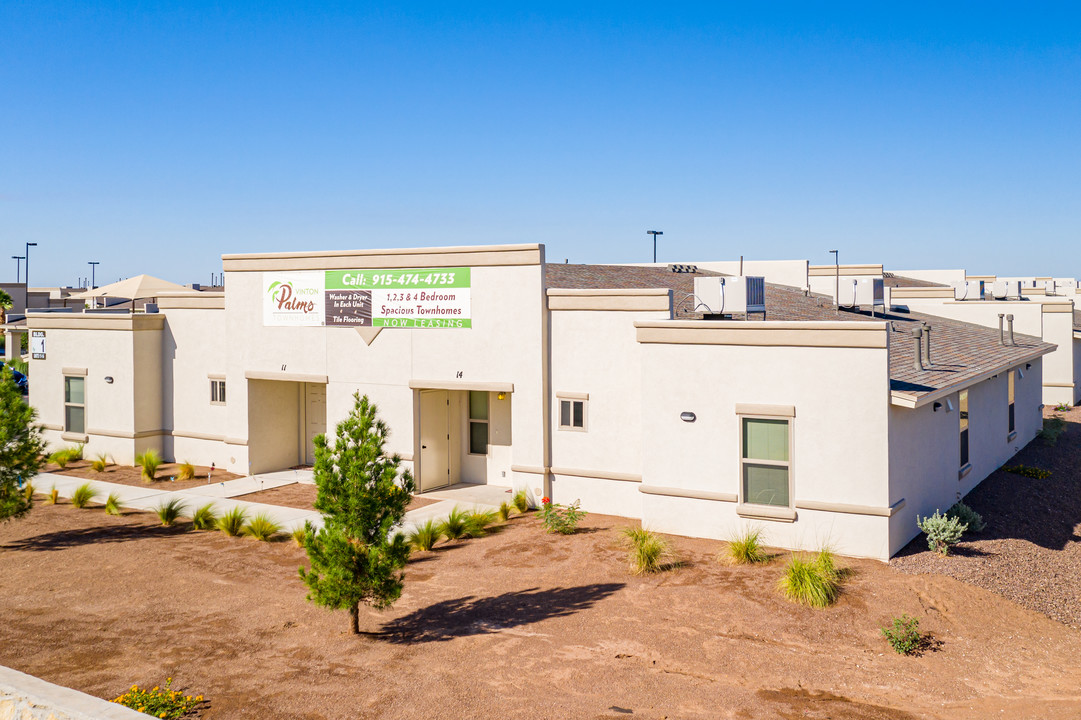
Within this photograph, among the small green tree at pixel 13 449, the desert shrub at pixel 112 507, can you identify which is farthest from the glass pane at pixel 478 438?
Answer: the small green tree at pixel 13 449

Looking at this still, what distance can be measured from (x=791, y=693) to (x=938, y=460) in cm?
808

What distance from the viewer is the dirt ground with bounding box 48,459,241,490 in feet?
71.6

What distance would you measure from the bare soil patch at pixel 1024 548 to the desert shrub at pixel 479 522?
296 inches

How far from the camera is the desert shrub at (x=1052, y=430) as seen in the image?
24328 mm

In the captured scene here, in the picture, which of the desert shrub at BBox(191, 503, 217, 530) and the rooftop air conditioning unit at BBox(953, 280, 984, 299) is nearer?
the desert shrub at BBox(191, 503, 217, 530)

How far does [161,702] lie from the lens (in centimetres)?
896

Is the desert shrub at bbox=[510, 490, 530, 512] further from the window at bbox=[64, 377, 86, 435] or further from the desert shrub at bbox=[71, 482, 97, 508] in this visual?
the window at bbox=[64, 377, 86, 435]

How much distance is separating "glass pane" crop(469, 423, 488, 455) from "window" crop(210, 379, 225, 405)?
294 inches

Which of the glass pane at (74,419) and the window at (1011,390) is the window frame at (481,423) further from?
the window at (1011,390)

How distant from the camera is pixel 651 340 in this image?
1533cm

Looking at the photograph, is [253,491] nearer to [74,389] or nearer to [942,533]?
[74,389]

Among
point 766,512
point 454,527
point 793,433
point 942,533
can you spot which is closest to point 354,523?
point 454,527

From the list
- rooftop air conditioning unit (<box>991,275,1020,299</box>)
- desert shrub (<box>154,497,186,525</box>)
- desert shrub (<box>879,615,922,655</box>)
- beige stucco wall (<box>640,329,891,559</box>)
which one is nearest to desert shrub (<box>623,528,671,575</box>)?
beige stucco wall (<box>640,329,891,559</box>)

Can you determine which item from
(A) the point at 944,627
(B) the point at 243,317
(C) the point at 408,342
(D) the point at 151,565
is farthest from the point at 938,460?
A: (B) the point at 243,317
